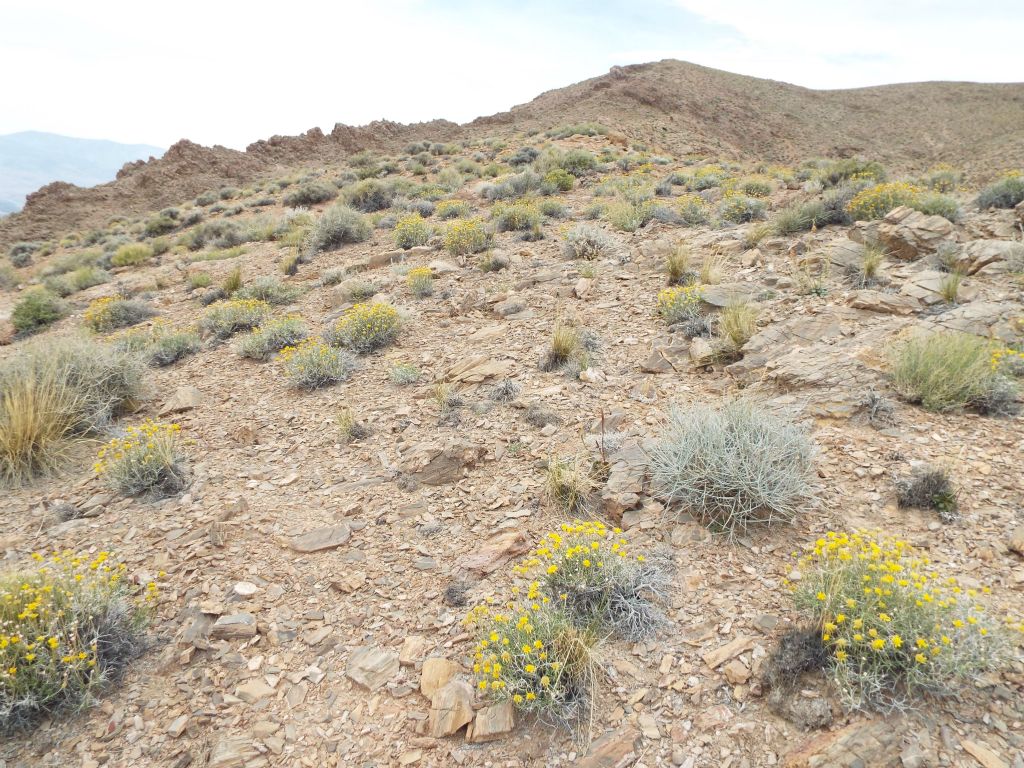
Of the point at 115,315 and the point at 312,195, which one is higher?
the point at 312,195

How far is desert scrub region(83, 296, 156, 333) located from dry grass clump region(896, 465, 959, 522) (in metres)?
10.9

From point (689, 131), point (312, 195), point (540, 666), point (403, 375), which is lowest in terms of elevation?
point (540, 666)

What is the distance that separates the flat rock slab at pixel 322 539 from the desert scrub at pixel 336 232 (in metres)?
8.86

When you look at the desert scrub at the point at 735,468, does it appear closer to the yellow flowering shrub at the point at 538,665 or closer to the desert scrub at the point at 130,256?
the yellow flowering shrub at the point at 538,665

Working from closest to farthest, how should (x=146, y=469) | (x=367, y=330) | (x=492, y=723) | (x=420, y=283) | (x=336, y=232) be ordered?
1. (x=492, y=723)
2. (x=146, y=469)
3. (x=367, y=330)
4. (x=420, y=283)
5. (x=336, y=232)

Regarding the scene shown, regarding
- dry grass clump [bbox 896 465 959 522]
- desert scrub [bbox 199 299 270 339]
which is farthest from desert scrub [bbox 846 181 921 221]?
desert scrub [bbox 199 299 270 339]

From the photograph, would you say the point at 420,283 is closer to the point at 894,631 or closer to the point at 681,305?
the point at 681,305

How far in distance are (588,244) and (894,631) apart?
7.10 m

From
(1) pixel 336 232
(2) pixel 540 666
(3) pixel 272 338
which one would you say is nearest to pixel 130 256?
(1) pixel 336 232

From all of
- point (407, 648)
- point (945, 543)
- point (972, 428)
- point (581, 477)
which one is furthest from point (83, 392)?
point (972, 428)

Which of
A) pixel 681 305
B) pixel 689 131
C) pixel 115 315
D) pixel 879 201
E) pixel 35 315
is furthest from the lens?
pixel 689 131

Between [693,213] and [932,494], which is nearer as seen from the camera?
[932,494]

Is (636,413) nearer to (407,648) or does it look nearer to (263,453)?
(407,648)

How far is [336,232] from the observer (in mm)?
11555
